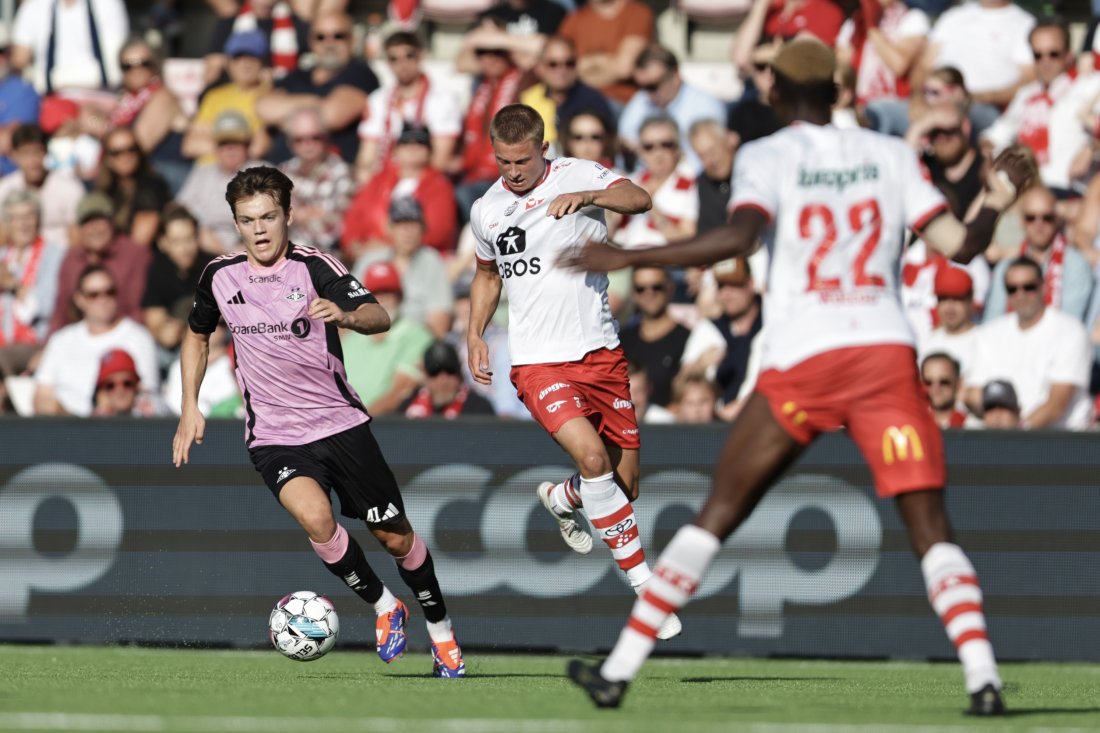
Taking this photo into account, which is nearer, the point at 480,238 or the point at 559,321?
the point at 559,321

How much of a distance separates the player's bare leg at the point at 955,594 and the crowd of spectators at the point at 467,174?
5.99m

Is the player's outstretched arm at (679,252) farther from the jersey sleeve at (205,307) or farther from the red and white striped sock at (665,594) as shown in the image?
the jersey sleeve at (205,307)

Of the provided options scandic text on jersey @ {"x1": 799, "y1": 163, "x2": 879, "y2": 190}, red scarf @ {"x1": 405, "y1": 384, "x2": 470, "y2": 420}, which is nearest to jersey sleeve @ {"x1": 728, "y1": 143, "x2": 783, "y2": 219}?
scandic text on jersey @ {"x1": 799, "y1": 163, "x2": 879, "y2": 190}

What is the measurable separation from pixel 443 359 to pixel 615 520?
3892 millimetres

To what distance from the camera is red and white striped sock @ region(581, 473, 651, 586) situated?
33.5ft

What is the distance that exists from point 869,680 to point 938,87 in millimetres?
6199

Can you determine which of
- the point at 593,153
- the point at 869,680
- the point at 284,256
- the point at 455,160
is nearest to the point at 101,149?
the point at 455,160

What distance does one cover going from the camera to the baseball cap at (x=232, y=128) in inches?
685

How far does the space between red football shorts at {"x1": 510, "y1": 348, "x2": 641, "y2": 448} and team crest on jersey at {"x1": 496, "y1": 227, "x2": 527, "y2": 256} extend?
2.05 feet

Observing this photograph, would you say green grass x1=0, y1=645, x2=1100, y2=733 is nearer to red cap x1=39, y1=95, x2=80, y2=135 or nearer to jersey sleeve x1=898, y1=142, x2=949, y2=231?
jersey sleeve x1=898, y1=142, x2=949, y2=231

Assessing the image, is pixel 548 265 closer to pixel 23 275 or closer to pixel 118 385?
pixel 118 385

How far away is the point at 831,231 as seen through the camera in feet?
24.1

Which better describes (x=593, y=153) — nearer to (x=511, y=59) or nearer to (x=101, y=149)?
(x=511, y=59)

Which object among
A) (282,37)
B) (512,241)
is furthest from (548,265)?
(282,37)
